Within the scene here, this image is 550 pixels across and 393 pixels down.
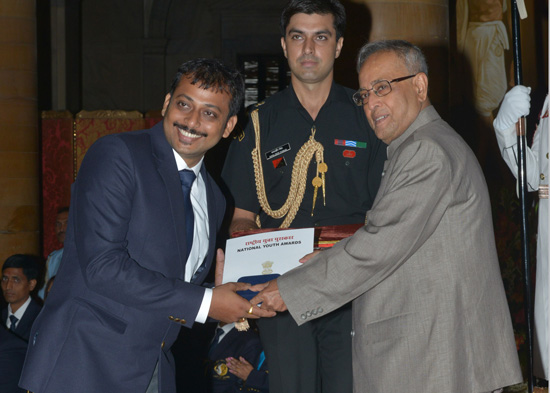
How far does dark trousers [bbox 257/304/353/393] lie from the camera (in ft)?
11.5

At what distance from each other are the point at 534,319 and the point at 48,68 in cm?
1033

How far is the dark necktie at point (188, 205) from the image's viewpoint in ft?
10.0

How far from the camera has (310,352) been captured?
3.52 m

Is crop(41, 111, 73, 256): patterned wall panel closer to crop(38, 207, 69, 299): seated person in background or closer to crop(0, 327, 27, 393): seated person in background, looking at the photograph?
crop(38, 207, 69, 299): seated person in background

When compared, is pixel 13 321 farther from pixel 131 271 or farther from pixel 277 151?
pixel 131 271

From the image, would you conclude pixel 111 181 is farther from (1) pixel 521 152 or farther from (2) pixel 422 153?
(1) pixel 521 152

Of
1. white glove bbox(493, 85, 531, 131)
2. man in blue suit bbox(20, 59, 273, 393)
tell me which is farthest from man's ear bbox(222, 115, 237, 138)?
white glove bbox(493, 85, 531, 131)

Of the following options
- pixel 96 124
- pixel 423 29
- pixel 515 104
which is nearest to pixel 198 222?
pixel 515 104

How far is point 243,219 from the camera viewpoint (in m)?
3.83

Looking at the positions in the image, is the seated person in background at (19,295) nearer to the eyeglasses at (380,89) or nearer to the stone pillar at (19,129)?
the stone pillar at (19,129)

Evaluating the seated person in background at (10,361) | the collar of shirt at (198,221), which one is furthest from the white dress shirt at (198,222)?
the seated person in background at (10,361)

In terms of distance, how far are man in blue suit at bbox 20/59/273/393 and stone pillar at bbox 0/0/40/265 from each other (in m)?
6.21

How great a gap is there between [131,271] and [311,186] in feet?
4.00

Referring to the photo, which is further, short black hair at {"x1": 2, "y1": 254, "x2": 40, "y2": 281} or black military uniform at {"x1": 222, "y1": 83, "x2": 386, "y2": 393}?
short black hair at {"x1": 2, "y1": 254, "x2": 40, "y2": 281}
